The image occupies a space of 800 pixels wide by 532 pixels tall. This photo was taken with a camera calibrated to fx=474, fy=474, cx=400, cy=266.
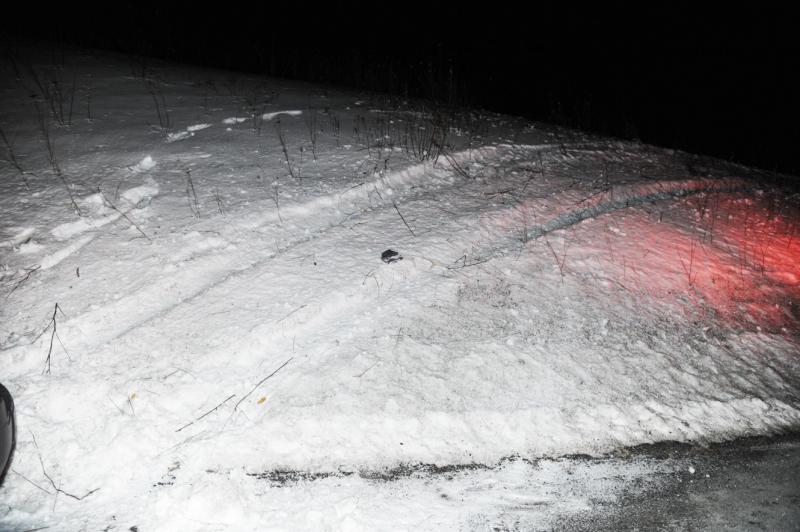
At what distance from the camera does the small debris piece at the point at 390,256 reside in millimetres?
2740

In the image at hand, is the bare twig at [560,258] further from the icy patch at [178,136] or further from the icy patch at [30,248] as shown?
the icy patch at [178,136]

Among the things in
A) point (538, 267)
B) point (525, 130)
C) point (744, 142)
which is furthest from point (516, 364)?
point (744, 142)

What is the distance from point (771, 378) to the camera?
2.28 metres

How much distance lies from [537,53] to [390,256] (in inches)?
366

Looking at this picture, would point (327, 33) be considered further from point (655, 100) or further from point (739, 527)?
point (739, 527)

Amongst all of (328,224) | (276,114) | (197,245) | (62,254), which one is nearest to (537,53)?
(276,114)

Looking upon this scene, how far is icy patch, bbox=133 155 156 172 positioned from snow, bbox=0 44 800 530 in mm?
15

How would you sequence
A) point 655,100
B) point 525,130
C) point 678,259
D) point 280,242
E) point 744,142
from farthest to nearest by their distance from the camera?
point 655,100 → point 744,142 → point 525,130 → point 678,259 → point 280,242

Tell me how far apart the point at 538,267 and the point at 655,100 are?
8.18 metres

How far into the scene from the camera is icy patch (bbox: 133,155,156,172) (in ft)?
11.0

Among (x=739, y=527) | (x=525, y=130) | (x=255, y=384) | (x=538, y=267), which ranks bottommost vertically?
(x=739, y=527)

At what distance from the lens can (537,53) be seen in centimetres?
1028

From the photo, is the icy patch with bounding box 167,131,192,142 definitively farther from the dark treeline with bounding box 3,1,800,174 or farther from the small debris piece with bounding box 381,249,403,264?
the dark treeline with bounding box 3,1,800,174

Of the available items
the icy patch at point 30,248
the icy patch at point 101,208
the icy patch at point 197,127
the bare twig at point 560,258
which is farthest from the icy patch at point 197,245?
the bare twig at point 560,258
